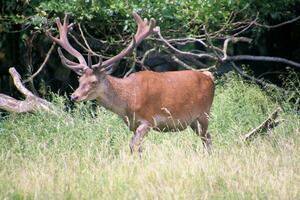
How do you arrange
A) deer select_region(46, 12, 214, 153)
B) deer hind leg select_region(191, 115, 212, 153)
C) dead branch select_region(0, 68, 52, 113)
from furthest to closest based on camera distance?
dead branch select_region(0, 68, 52, 113) → deer hind leg select_region(191, 115, 212, 153) → deer select_region(46, 12, 214, 153)

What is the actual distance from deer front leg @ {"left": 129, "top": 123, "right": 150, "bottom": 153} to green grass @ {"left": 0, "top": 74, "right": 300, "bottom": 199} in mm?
100

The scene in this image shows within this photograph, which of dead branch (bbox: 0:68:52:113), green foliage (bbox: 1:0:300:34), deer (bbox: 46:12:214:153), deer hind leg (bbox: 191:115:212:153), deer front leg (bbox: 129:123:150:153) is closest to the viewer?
deer front leg (bbox: 129:123:150:153)

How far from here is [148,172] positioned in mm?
6836

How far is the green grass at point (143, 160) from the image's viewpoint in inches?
251

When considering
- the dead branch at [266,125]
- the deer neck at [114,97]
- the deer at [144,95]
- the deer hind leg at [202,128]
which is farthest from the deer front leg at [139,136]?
the dead branch at [266,125]

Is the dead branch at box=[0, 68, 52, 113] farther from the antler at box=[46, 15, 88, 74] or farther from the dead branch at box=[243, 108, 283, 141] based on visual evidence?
the dead branch at box=[243, 108, 283, 141]

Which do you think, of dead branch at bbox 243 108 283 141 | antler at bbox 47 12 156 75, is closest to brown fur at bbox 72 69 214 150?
antler at bbox 47 12 156 75

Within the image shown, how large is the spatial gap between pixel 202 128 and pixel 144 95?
91 cm

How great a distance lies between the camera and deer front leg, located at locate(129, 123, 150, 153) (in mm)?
8258

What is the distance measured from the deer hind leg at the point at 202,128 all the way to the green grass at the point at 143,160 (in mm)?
80

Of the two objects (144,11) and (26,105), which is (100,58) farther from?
(144,11)

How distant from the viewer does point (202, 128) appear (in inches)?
361

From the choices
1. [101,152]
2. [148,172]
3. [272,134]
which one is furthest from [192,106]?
[148,172]

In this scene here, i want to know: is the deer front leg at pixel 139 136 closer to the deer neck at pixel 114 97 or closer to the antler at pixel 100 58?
the deer neck at pixel 114 97
